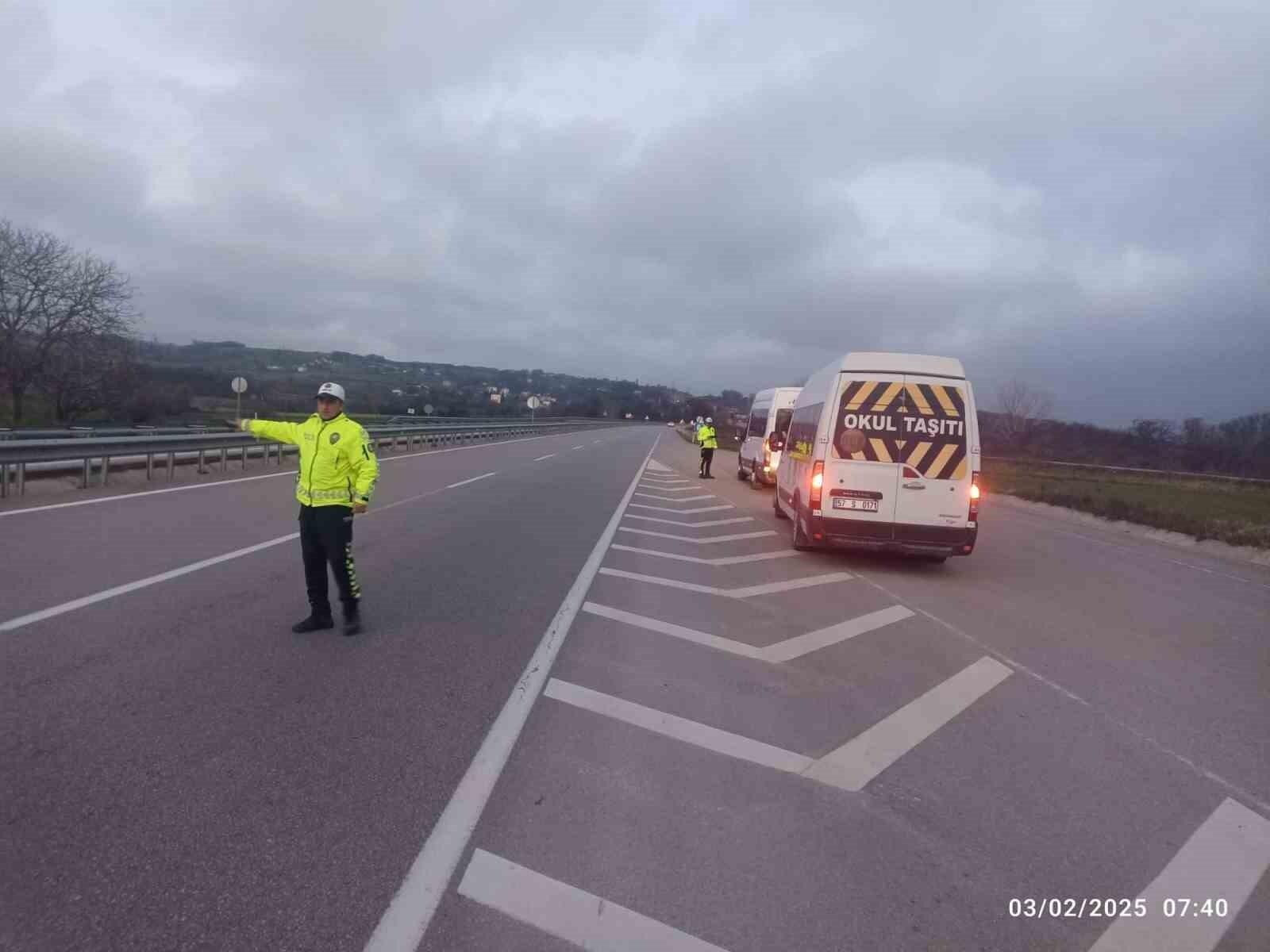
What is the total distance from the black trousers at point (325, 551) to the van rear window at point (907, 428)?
619 cm

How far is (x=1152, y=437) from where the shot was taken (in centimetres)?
5638

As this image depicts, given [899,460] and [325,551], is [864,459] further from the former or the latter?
[325,551]

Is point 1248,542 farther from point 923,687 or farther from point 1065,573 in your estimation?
point 923,687

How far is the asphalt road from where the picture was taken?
126 inches

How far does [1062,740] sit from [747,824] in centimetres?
245

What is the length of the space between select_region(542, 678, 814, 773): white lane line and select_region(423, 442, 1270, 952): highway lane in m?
0.02

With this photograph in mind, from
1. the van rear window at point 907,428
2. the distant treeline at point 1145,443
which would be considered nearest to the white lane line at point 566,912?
the van rear window at point 907,428

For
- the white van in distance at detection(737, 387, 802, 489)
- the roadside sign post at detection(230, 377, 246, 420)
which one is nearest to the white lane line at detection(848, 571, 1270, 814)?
the white van in distance at detection(737, 387, 802, 489)

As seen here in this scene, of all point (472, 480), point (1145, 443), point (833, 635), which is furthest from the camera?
point (1145, 443)

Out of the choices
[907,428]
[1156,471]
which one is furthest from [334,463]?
[1156,471]

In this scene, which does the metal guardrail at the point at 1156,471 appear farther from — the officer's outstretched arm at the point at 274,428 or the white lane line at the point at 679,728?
the officer's outstretched arm at the point at 274,428

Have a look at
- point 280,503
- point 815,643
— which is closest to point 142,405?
point 280,503

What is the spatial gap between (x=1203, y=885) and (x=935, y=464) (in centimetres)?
715

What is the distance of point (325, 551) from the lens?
21.2 feet
